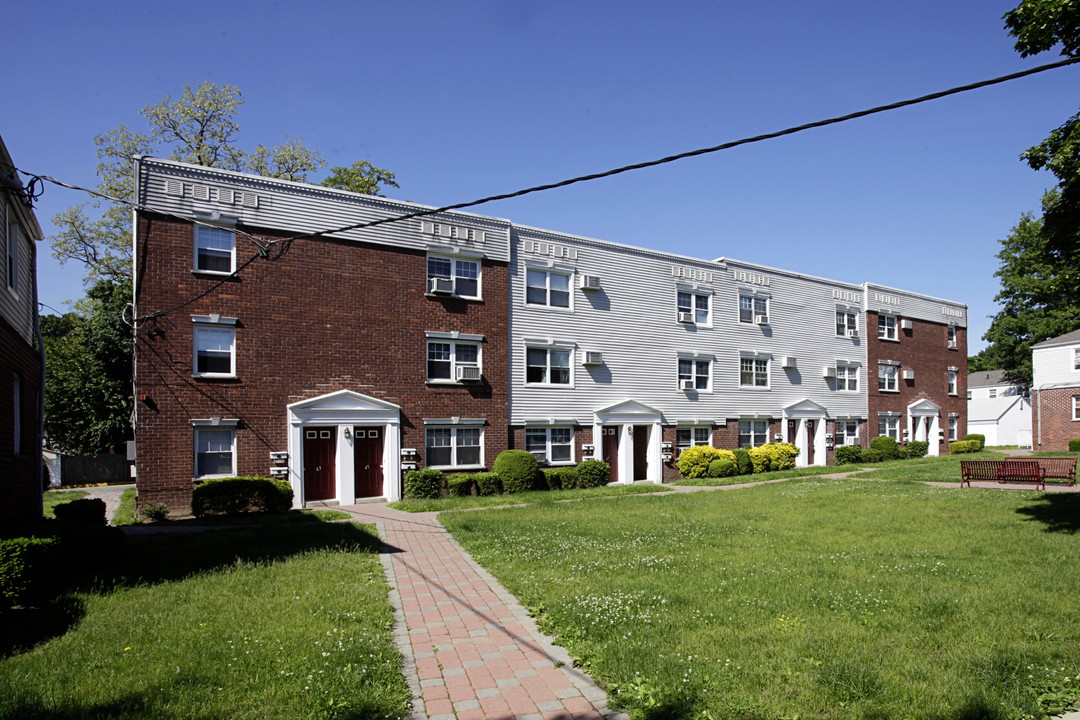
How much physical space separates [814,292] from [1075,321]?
29242mm

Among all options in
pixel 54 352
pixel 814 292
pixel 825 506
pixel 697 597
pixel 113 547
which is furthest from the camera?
pixel 54 352

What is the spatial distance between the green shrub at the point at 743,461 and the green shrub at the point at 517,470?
33.9 feet

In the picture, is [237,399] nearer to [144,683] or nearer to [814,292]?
[144,683]

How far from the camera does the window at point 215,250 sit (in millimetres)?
18109

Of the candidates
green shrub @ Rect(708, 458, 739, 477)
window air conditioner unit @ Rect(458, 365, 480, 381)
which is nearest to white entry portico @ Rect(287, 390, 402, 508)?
window air conditioner unit @ Rect(458, 365, 480, 381)

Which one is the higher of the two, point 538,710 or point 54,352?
point 54,352

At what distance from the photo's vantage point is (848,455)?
32.9 metres

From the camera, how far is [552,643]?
6.63 metres

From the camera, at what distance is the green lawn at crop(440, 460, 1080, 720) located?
525cm

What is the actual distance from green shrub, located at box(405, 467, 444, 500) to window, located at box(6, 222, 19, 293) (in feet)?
35.9

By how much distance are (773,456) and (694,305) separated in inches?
305

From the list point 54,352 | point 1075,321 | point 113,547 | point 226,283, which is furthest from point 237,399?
point 1075,321

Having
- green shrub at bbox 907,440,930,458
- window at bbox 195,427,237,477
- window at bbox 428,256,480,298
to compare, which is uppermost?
window at bbox 428,256,480,298

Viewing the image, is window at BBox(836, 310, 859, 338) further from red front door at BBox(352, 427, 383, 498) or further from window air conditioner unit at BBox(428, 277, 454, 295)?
red front door at BBox(352, 427, 383, 498)
